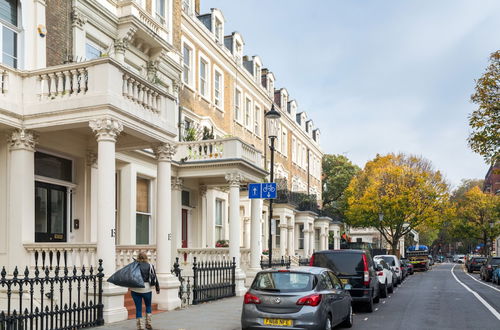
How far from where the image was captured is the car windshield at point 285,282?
419 inches

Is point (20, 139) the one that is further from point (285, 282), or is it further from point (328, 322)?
point (328, 322)

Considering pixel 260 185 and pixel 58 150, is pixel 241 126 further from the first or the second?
pixel 58 150

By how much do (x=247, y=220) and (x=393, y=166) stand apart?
2544 centimetres

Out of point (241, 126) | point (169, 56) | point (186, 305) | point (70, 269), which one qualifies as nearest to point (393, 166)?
point (241, 126)

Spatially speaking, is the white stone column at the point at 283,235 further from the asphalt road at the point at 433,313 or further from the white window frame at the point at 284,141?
the asphalt road at the point at 433,313

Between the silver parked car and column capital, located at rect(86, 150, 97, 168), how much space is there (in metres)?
6.94

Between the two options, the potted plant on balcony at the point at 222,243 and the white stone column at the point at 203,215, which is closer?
the white stone column at the point at 203,215

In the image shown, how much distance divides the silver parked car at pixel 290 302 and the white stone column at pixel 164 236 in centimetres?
431

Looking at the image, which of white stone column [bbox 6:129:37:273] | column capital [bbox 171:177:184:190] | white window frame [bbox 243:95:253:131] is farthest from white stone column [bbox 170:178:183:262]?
white window frame [bbox 243:95:253:131]

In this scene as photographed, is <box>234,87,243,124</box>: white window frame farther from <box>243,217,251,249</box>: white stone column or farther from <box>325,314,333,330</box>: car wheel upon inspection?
<box>325,314,333,330</box>: car wheel

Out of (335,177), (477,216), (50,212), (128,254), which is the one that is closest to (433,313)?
(128,254)

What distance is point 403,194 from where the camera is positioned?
1962 inches

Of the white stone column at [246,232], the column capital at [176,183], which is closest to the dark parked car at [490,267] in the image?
the white stone column at [246,232]

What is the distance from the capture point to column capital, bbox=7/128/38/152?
Result: 42.4 feet
